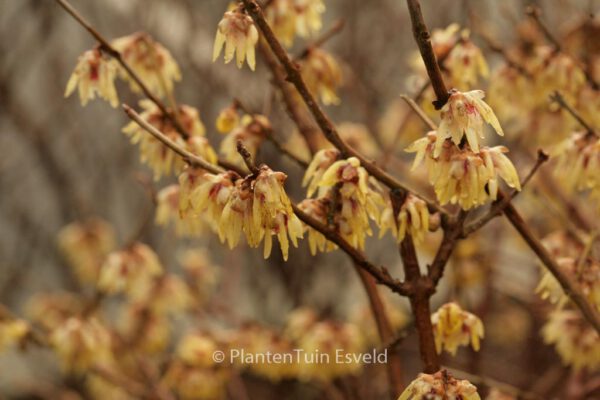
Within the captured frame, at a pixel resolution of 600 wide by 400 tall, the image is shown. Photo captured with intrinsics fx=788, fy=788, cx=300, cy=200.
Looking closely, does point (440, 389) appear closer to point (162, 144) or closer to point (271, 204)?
point (271, 204)

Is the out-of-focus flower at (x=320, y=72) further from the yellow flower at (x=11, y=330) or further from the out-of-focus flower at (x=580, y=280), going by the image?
the yellow flower at (x=11, y=330)

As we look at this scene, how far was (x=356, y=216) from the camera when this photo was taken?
1.33 metres

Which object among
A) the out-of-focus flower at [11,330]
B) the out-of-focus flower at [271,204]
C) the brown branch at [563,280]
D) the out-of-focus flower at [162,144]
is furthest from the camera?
the out-of-focus flower at [11,330]

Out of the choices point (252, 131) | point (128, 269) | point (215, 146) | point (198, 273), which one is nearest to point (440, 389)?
point (252, 131)

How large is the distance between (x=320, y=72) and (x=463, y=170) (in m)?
0.76

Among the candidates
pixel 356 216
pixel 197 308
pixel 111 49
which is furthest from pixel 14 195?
pixel 356 216

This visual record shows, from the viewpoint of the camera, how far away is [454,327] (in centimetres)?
151

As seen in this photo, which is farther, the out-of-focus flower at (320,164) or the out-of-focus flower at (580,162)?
the out-of-focus flower at (580,162)

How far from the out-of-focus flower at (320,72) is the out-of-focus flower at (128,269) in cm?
73

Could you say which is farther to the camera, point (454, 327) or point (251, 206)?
point (454, 327)

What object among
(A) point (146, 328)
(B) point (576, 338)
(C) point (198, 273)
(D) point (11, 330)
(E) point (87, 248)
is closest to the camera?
(B) point (576, 338)

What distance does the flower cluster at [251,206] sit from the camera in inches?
46.5

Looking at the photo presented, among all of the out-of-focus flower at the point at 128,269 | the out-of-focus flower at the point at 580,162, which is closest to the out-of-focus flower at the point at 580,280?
the out-of-focus flower at the point at 580,162

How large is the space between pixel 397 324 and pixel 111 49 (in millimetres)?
1830
